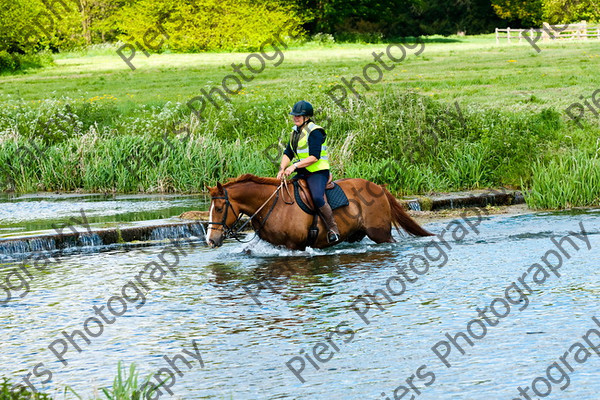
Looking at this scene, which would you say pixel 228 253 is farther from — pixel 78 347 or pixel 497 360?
pixel 497 360

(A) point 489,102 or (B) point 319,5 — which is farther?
(B) point 319,5

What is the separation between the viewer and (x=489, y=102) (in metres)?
29.1

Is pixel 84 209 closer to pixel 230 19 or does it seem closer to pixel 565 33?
pixel 230 19

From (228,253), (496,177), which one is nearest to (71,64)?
(496,177)

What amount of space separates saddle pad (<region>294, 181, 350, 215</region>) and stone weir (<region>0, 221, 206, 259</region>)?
283cm

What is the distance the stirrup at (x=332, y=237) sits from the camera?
43.2ft

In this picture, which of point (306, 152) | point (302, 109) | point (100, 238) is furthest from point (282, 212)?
point (100, 238)

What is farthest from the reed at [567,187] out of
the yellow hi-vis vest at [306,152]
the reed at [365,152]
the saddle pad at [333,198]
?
the yellow hi-vis vest at [306,152]

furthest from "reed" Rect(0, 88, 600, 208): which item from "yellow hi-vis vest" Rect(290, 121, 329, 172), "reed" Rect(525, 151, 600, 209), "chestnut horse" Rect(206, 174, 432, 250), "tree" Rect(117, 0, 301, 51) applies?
"tree" Rect(117, 0, 301, 51)

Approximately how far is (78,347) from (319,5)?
75595 millimetres

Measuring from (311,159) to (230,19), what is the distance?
5689cm

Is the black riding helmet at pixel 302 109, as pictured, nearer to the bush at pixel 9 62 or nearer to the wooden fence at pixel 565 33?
the bush at pixel 9 62

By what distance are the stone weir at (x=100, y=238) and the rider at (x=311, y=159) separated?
2937 millimetres

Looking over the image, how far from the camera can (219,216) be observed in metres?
12.7
